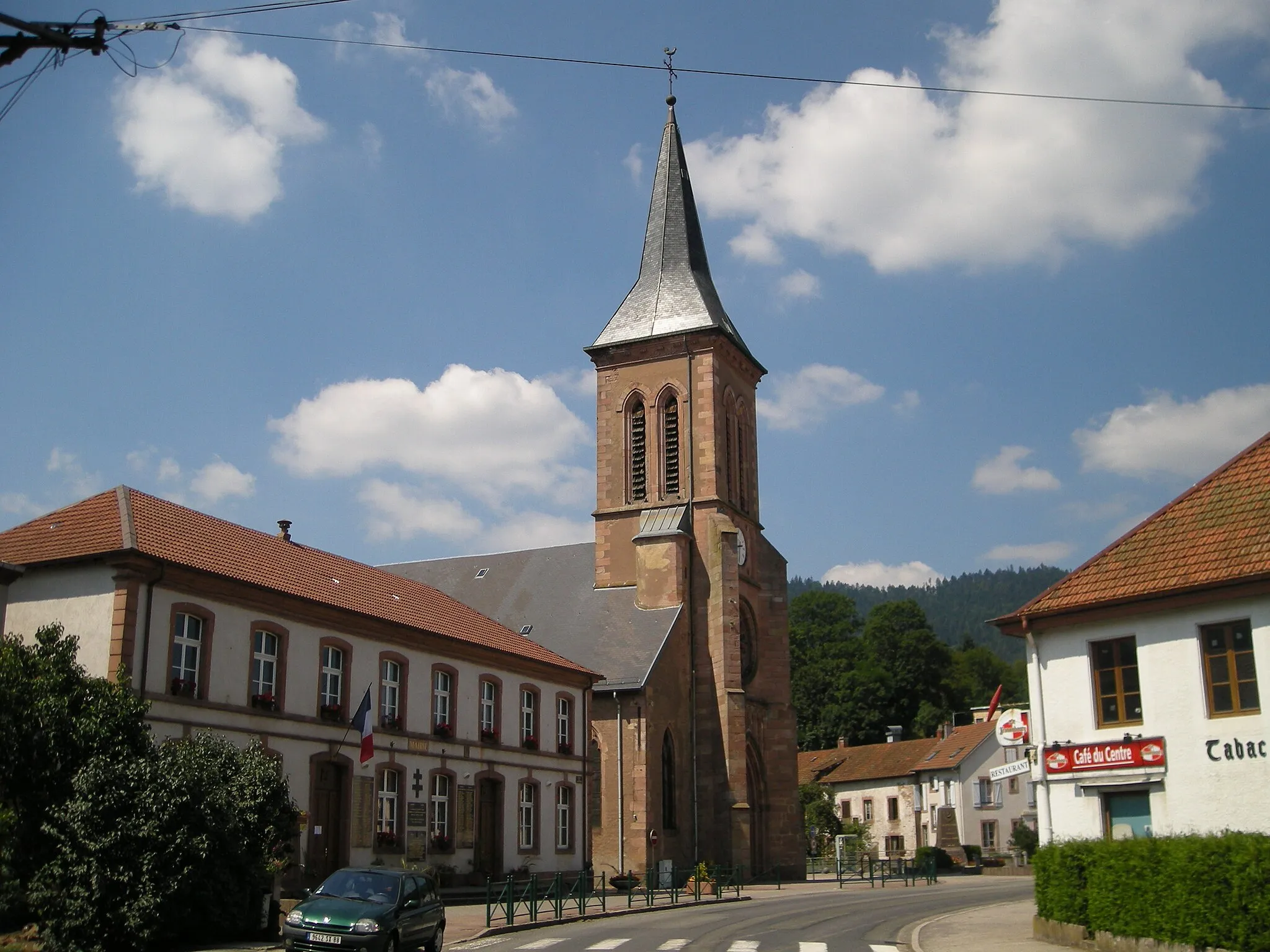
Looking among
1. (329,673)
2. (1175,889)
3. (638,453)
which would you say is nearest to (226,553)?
(329,673)

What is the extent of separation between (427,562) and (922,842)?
32.1m

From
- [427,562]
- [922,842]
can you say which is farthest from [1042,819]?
[922,842]

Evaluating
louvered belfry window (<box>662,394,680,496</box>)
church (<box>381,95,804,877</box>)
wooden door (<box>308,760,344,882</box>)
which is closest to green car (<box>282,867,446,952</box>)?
wooden door (<box>308,760,344,882</box>)

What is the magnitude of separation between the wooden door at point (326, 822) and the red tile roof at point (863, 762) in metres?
43.9

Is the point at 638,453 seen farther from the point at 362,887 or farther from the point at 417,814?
the point at 362,887

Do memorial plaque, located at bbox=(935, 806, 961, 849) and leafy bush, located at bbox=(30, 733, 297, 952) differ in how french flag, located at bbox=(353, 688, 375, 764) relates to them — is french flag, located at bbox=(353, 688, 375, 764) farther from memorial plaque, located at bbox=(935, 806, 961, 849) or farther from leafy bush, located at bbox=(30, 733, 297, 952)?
A: memorial plaque, located at bbox=(935, 806, 961, 849)

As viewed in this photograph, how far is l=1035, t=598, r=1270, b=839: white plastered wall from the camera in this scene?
19.6 m

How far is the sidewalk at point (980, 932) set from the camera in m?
18.9

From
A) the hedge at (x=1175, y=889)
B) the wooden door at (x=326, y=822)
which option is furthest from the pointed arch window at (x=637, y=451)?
the hedge at (x=1175, y=889)

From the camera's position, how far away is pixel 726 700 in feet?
154

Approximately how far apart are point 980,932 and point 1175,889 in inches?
250

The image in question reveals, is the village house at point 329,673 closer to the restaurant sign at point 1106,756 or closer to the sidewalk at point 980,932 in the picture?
the sidewalk at point 980,932

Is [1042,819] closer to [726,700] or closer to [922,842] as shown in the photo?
[726,700]

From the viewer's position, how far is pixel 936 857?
57969 millimetres
